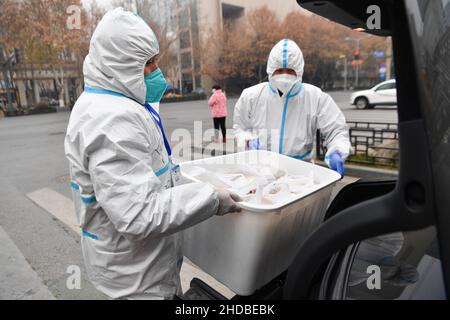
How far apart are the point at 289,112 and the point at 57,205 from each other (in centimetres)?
395

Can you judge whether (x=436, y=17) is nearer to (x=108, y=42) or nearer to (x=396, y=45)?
(x=396, y=45)

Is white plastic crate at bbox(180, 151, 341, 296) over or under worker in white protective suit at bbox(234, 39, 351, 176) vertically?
under

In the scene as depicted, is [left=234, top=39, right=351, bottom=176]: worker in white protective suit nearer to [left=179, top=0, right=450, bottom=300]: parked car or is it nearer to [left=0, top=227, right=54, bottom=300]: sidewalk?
[left=179, top=0, right=450, bottom=300]: parked car

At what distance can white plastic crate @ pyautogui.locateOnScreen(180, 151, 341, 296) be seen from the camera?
1174 millimetres

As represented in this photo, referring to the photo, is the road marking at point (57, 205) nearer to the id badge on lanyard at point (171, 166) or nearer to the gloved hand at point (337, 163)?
the id badge on lanyard at point (171, 166)

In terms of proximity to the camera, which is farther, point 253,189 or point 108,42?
point 253,189

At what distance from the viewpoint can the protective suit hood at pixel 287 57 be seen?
229 centimetres

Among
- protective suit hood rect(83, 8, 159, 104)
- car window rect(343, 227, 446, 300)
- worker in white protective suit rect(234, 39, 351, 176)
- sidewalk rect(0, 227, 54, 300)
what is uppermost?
protective suit hood rect(83, 8, 159, 104)

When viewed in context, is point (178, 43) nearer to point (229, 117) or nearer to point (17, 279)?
point (229, 117)

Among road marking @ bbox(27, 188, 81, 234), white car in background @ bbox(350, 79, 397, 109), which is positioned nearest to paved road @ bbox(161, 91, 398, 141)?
white car in background @ bbox(350, 79, 397, 109)

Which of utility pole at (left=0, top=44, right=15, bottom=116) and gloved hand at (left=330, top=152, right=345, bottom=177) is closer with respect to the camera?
gloved hand at (left=330, top=152, right=345, bottom=177)

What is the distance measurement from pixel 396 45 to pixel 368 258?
0.76 m

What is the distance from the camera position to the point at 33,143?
11.0 m
